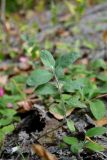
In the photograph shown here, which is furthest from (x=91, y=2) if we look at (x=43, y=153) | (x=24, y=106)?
(x=43, y=153)

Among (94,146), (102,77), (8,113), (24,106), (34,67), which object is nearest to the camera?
(94,146)

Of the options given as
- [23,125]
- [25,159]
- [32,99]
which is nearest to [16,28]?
[32,99]

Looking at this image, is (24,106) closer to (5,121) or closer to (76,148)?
(5,121)

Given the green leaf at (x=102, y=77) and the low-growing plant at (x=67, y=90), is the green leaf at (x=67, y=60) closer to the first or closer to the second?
the low-growing plant at (x=67, y=90)

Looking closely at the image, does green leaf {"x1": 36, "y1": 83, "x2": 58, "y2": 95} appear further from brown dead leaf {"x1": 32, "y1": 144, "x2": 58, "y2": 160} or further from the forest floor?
brown dead leaf {"x1": 32, "y1": 144, "x2": 58, "y2": 160}

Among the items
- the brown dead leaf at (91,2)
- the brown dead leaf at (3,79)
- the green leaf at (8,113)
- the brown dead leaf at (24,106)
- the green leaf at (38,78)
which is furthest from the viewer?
the brown dead leaf at (91,2)

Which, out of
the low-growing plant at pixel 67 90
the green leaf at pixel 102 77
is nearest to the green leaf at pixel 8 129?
the low-growing plant at pixel 67 90

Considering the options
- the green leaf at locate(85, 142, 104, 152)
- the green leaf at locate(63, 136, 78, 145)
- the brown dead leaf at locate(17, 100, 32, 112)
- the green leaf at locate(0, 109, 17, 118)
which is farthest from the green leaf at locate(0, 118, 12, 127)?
the green leaf at locate(85, 142, 104, 152)

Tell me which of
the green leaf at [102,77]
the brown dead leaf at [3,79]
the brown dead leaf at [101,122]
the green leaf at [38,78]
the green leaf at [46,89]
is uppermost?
the brown dead leaf at [3,79]
